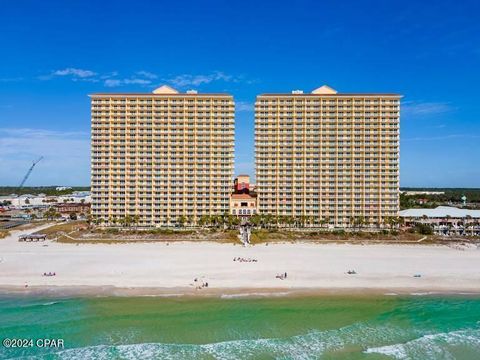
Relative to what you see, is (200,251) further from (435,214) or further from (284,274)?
(435,214)

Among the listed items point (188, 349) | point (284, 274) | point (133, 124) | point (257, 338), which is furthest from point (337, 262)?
point (133, 124)

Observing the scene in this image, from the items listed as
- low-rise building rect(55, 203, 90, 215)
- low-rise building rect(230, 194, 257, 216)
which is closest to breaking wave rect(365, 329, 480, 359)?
low-rise building rect(230, 194, 257, 216)

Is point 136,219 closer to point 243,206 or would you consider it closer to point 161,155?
point 161,155

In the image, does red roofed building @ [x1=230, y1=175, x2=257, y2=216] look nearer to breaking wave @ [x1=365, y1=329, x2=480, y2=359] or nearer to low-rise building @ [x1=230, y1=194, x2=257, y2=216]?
low-rise building @ [x1=230, y1=194, x2=257, y2=216]

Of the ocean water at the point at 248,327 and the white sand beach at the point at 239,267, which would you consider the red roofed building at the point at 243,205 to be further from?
the ocean water at the point at 248,327

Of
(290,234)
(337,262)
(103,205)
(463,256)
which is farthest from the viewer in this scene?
(103,205)
